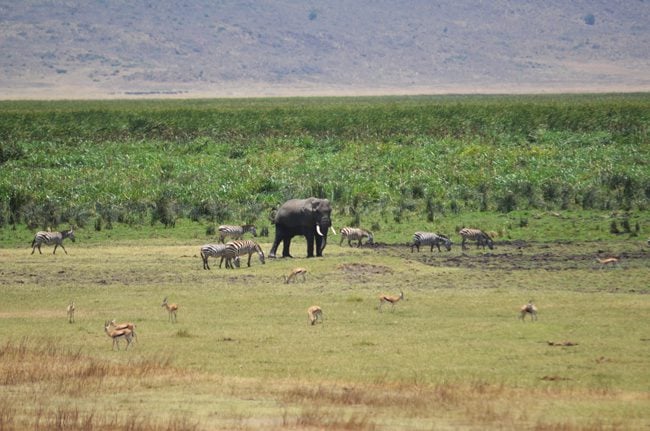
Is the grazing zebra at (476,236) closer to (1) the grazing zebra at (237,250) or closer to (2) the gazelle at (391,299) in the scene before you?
(1) the grazing zebra at (237,250)

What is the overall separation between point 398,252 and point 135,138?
115ft

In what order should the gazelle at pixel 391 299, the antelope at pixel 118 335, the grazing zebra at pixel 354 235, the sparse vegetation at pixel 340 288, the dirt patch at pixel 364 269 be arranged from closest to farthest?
the sparse vegetation at pixel 340 288
the antelope at pixel 118 335
the gazelle at pixel 391 299
the dirt patch at pixel 364 269
the grazing zebra at pixel 354 235

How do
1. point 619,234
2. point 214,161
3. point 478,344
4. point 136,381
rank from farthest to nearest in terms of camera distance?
point 214,161
point 619,234
point 478,344
point 136,381

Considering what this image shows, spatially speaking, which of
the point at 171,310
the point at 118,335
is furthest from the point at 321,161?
the point at 118,335

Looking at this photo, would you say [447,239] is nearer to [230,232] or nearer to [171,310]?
→ [230,232]

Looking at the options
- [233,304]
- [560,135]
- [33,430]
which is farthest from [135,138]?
[33,430]

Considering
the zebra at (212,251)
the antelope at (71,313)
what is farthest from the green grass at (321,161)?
the antelope at (71,313)

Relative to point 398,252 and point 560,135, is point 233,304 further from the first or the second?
point 560,135

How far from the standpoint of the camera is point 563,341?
20.8m

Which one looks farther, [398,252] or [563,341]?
[398,252]

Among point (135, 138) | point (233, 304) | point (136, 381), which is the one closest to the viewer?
point (136, 381)

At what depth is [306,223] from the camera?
106 feet

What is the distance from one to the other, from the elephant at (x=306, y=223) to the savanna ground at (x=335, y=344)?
0.75 metres

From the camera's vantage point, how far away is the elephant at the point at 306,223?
106 ft
